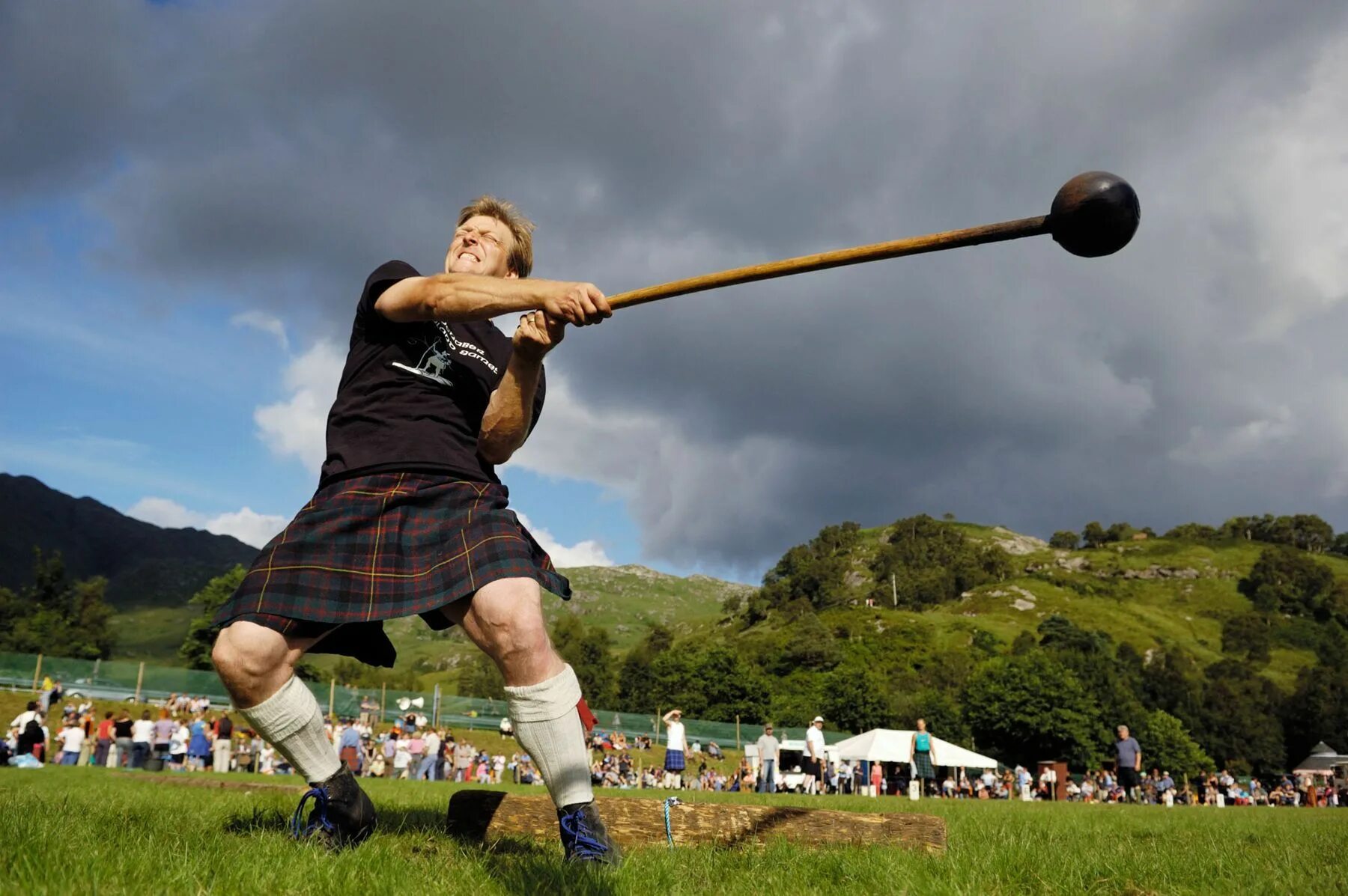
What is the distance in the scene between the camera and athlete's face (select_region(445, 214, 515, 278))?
362cm

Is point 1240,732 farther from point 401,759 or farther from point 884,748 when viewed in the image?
point 401,759

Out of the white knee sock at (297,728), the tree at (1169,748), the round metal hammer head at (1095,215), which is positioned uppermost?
the round metal hammer head at (1095,215)

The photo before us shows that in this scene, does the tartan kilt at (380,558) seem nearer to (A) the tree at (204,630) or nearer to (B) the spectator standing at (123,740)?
(B) the spectator standing at (123,740)

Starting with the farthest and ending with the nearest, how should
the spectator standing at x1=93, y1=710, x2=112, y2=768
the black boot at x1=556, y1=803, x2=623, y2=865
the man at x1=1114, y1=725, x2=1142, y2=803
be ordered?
the spectator standing at x1=93, y1=710, x2=112, y2=768, the man at x1=1114, y1=725, x2=1142, y2=803, the black boot at x1=556, y1=803, x2=623, y2=865

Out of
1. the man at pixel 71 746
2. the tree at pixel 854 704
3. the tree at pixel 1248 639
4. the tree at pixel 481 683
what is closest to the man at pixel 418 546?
the man at pixel 71 746

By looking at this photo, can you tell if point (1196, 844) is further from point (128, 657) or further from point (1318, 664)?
point (128, 657)

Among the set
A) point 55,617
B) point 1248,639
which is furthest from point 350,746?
point 1248,639

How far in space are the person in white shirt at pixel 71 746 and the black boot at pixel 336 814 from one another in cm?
2002

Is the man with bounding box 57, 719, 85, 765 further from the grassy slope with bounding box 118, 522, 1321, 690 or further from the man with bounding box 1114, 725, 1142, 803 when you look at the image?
the grassy slope with bounding box 118, 522, 1321, 690

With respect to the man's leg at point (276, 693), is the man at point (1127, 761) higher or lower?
lower

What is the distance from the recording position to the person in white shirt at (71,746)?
19.5 meters

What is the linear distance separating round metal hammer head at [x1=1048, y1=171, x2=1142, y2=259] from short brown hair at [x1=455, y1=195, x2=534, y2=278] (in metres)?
2.09

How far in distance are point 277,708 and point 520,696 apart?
87 centimetres

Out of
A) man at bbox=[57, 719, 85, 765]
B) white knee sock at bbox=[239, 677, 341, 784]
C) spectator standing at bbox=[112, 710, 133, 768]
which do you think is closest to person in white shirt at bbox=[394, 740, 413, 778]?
spectator standing at bbox=[112, 710, 133, 768]
